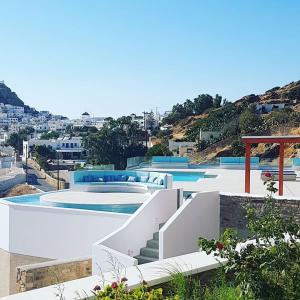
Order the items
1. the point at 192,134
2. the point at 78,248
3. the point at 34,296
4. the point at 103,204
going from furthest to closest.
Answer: the point at 192,134 < the point at 103,204 < the point at 78,248 < the point at 34,296

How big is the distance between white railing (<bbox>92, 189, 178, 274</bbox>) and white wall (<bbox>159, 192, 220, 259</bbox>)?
0.78 meters

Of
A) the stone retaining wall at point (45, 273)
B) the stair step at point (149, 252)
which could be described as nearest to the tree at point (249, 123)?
the stair step at point (149, 252)

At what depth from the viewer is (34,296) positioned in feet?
11.4

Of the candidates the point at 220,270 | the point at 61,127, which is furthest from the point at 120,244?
the point at 61,127

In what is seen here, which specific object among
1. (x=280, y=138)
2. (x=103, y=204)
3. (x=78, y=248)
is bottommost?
(x=78, y=248)

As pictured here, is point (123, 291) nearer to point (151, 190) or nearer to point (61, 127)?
point (151, 190)

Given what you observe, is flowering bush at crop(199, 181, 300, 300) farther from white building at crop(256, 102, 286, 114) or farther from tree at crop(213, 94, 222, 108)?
tree at crop(213, 94, 222, 108)

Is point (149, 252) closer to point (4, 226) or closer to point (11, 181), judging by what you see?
point (4, 226)

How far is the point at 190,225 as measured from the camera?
1114 centimetres

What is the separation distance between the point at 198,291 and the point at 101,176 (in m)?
12.7

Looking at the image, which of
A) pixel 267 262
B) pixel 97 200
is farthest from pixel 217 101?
pixel 267 262

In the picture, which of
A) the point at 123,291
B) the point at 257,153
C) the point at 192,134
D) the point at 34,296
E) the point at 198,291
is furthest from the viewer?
the point at 192,134

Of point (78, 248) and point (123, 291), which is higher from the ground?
point (123, 291)

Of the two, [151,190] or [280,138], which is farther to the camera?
[151,190]
